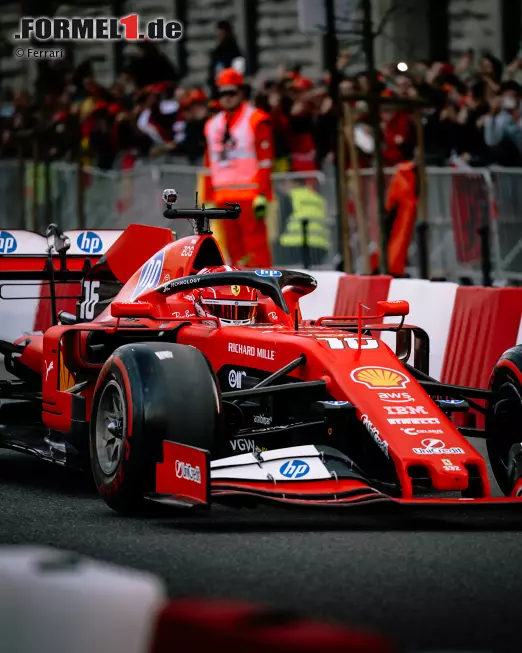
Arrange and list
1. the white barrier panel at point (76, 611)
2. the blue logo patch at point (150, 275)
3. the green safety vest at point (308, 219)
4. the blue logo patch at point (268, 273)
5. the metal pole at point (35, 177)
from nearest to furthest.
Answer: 1. the white barrier panel at point (76, 611)
2. the blue logo patch at point (268, 273)
3. the blue logo patch at point (150, 275)
4. the green safety vest at point (308, 219)
5. the metal pole at point (35, 177)

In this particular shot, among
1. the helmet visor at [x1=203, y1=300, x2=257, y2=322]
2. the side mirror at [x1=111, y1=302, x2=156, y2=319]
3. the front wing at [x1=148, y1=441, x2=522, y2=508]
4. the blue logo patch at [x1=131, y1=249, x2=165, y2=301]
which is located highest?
the blue logo patch at [x1=131, y1=249, x2=165, y2=301]

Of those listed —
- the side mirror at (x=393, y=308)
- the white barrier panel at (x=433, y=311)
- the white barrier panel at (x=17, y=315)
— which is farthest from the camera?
the white barrier panel at (x=17, y=315)

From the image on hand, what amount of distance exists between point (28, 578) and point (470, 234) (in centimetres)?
1441

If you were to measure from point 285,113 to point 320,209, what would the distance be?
1.66 metres

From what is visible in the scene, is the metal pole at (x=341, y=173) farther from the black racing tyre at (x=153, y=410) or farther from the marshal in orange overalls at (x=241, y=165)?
the black racing tyre at (x=153, y=410)

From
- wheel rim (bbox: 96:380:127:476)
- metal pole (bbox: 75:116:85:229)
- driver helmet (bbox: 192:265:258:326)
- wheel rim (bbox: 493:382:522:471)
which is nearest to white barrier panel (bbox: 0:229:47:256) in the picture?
driver helmet (bbox: 192:265:258:326)

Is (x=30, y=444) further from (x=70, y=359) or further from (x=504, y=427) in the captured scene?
(x=504, y=427)

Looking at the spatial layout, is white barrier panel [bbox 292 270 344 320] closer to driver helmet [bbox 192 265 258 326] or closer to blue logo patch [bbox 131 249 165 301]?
blue logo patch [bbox 131 249 165 301]

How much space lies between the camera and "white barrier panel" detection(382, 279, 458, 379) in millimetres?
12320

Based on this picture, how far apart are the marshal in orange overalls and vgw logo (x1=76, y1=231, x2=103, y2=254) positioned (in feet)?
17.3

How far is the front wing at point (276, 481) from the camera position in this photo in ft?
24.4

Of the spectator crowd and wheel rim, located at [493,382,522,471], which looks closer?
wheel rim, located at [493,382,522,471]

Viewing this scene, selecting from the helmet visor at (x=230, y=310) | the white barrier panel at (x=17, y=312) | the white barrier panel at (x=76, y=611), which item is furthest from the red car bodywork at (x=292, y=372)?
the white barrier panel at (x=17, y=312)

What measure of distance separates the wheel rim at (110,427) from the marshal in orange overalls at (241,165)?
10.0 meters
